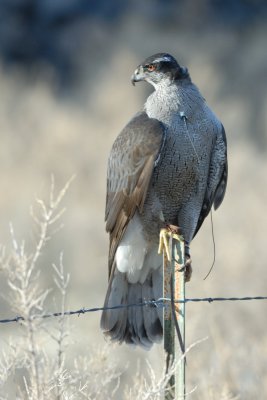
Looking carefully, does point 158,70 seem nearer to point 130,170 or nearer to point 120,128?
point 130,170

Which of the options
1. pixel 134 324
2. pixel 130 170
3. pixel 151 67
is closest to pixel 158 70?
pixel 151 67

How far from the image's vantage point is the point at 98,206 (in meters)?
14.1

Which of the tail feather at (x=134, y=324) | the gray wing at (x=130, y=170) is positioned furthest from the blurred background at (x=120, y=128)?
the gray wing at (x=130, y=170)

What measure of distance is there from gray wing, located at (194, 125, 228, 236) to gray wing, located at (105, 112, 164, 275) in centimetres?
50

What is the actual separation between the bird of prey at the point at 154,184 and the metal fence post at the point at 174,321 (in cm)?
103

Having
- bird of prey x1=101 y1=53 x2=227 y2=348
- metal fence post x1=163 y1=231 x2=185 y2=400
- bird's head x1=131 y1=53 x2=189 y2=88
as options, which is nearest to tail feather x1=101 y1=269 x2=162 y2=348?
bird of prey x1=101 y1=53 x2=227 y2=348

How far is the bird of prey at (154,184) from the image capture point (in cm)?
633

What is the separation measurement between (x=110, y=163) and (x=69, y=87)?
13.0 metres

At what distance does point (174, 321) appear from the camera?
4992mm

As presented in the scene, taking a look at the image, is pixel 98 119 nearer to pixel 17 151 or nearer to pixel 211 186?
pixel 17 151

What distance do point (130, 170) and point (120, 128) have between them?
1000cm

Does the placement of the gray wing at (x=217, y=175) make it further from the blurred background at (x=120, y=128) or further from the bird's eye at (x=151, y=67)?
the blurred background at (x=120, y=128)

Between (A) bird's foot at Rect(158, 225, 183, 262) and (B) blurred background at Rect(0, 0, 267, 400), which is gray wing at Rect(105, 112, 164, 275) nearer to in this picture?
(A) bird's foot at Rect(158, 225, 183, 262)

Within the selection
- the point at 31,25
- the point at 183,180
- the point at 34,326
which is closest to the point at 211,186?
the point at 183,180
